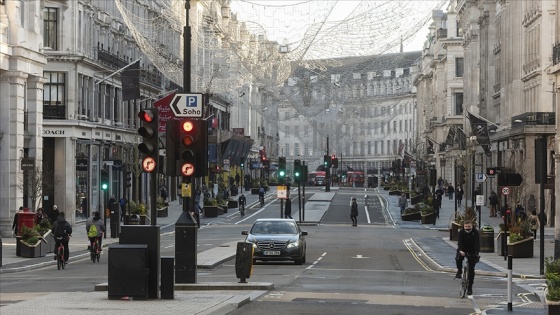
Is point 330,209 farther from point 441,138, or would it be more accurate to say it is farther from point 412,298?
point 412,298

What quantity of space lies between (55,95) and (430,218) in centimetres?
2326

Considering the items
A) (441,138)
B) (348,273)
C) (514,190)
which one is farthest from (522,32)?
(441,138)

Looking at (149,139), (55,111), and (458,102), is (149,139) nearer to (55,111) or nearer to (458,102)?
(55,111)

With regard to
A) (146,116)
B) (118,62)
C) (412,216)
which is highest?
(118,62)

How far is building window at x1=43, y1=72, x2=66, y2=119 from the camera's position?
75.7 m

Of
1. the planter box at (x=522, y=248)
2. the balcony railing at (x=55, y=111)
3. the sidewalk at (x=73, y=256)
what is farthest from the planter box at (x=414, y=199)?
the planter box at (x=522, y=248)

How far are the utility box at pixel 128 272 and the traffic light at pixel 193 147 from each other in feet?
7.48

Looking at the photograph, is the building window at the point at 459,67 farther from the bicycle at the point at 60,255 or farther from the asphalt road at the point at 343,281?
the bicycle at the point at 60,255

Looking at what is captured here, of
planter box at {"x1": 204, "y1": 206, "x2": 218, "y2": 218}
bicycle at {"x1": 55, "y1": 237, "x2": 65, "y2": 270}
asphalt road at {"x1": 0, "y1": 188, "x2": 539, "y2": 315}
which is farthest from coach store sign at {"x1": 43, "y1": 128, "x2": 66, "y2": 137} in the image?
bicycle at {"x1": 55, "y1": 237, "x2": 65, "y2": 270}

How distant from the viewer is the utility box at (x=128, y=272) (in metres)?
23.3

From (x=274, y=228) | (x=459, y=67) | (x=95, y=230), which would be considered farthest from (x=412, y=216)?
(x=459, y=67)

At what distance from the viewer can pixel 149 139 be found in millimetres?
23531

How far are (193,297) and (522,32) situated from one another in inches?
2407

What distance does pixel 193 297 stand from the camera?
24734 mm
